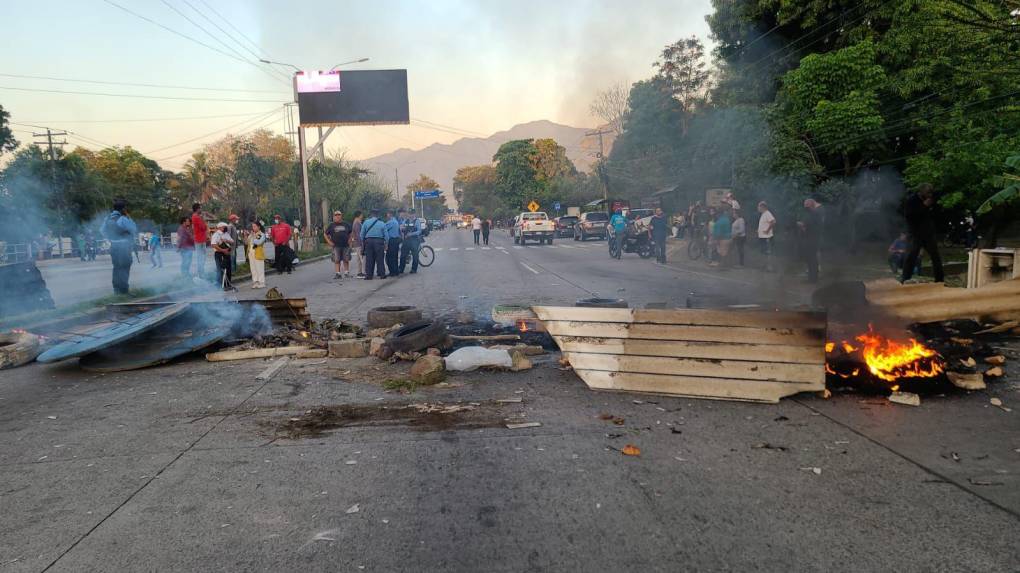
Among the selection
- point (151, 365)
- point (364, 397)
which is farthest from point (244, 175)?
point (364, 397)

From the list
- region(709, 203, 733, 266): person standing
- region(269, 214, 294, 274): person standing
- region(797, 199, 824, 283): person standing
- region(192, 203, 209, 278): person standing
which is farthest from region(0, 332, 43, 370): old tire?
region(709, 203, 733, 266): person standing

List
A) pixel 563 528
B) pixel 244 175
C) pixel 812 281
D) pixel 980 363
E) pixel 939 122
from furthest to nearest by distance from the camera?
pixel 244 175 < pixel 939 122 < pixel 812 281 < pixel 980 363 < pixel 563 528

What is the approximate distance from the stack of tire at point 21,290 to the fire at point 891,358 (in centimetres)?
1100

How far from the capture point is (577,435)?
424 cm

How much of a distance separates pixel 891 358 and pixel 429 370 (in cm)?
388

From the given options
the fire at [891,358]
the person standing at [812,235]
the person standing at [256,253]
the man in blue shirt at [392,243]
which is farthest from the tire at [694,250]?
the fire at [891,358]

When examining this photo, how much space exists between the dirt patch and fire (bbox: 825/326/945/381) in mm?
2866

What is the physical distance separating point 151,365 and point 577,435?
16.3 ft

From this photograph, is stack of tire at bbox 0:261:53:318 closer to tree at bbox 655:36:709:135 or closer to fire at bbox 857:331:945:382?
fire at bbox 857:331:945:382

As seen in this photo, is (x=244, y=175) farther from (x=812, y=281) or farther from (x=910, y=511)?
(x=910, y=511)

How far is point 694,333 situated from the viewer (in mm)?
5027

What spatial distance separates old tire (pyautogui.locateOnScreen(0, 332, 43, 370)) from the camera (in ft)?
23.3

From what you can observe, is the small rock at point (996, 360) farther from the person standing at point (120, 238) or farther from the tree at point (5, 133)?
the tree at point (5, 133)

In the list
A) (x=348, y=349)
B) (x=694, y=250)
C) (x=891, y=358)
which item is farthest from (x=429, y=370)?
(x=694, y=250)
